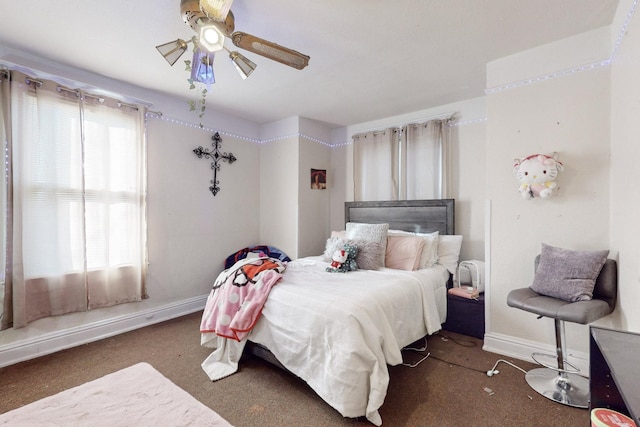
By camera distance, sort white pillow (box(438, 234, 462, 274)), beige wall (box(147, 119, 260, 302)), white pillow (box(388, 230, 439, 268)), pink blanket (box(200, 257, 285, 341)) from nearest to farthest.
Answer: pink blanket (box(200, 257, 285, 341)) < white pillow (box(388, 230, 439, 268)) < white pillow (box(438, 234, 462, 274)) < beige wall (box(147, 119, 260, 302))

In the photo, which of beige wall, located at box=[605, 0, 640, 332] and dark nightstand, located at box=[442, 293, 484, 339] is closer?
beige wall, located at box=[605, 0, 640, 332]

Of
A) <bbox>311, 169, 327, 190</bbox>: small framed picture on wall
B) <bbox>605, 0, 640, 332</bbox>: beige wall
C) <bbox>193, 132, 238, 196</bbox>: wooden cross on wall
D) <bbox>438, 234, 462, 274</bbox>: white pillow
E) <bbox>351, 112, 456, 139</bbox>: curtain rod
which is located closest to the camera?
<bbox>605, 0, 640, 332</bbox>: beige wall

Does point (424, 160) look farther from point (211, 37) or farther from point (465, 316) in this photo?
point (211, 37)

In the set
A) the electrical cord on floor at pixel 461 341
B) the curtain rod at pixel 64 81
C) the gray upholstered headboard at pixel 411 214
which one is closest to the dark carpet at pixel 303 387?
the electrical cord on floor at pixel 461 341

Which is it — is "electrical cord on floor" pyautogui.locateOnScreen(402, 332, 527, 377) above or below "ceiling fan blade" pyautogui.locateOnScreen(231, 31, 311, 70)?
below

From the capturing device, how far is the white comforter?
5.51 feet

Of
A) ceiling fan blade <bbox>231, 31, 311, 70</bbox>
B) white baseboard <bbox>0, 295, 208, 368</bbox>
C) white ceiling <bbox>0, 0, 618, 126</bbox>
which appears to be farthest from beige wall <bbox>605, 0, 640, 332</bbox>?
white baseboard <bbox>0, 295, 208, 368</bbox>

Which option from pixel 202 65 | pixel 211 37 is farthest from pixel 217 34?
pixel 202 65

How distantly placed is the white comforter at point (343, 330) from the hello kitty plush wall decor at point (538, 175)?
1.10m

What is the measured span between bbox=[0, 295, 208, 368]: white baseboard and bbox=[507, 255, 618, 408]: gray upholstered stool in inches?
136

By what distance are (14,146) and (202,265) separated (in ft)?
6.93

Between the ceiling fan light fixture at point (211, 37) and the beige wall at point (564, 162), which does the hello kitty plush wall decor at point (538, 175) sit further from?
the ceiling fan light fixture at point (211, 37)

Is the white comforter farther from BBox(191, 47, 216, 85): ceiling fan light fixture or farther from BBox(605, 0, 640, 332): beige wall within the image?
BBox(191, 47, 216, 85): ceiling fan light fixture

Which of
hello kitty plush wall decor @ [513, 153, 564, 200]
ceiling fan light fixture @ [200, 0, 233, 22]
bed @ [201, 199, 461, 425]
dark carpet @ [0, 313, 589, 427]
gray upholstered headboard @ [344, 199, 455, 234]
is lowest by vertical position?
dark carpet @ [0, 313, 589, 427]
